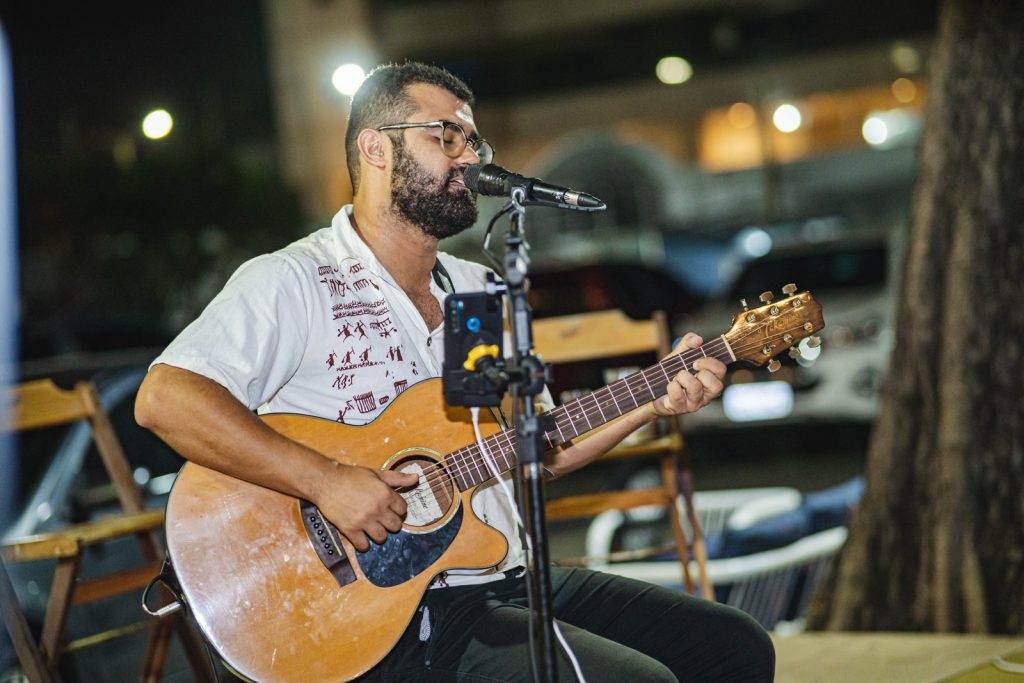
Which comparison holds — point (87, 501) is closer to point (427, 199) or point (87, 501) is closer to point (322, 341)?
point (322, 341)

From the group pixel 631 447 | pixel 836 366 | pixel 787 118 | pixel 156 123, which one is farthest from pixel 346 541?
pixel 787 118

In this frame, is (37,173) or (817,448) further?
(37,173)

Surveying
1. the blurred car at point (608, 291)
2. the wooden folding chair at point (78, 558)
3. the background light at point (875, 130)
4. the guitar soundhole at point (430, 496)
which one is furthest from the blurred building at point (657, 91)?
the guitar soundhole at point (430, 496)

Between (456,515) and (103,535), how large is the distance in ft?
5.59

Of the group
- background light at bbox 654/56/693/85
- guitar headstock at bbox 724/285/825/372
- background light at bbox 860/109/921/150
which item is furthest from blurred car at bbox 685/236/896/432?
background light at bbox 654/56/693/85

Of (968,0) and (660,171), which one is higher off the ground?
(968,0)

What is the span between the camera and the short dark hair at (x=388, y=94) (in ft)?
9.86

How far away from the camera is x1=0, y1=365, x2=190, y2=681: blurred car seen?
4477 millimetres

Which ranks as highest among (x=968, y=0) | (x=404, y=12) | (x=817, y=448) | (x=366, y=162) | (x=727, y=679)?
(x=404, y=12)

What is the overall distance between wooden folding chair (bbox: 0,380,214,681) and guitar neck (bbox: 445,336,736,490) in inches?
50.8

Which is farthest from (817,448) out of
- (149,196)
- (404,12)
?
(404,12)

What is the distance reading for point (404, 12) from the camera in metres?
24.7

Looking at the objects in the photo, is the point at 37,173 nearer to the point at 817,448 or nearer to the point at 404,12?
the point at 404,12

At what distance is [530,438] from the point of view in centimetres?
241
